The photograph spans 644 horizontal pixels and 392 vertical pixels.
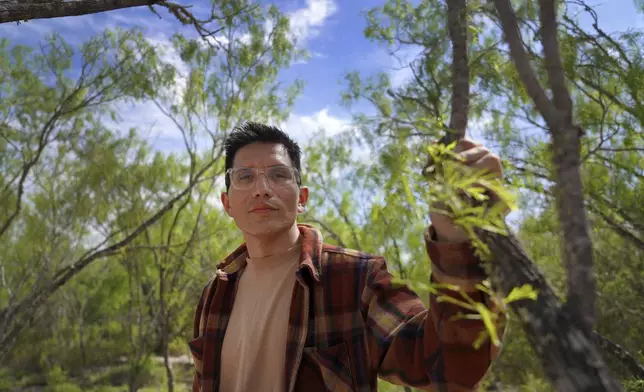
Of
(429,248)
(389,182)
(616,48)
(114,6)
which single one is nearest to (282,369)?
(429,248)

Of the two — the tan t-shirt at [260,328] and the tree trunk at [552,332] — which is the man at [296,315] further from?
the tree trunk at [552,332]

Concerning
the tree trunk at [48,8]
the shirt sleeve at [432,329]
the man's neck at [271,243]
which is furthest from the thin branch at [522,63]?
the tree trunk at [48,8]

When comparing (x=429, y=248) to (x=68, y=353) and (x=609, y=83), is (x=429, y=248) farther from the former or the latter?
(x=68, y=353)

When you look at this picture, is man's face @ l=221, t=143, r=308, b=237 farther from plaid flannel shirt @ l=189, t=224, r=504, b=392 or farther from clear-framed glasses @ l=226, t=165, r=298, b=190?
plaid flannel shirt @ l=189, t=224, r=504, b=392

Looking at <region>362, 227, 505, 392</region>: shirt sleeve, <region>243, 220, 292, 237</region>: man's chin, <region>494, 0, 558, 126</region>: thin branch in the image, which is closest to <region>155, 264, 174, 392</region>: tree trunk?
<region>243, 220, 292, 237</region>: man's chin

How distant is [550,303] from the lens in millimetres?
531

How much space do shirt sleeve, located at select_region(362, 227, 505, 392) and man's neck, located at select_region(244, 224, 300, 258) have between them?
364 millimetres

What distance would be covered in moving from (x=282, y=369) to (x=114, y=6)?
1.63 m

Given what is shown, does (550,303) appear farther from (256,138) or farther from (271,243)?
(256,138)

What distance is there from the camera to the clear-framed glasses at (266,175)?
169 cm

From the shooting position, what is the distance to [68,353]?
15.5 meters

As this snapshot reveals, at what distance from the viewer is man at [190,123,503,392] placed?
1.09 m

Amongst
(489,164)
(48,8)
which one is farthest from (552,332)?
(48,8)

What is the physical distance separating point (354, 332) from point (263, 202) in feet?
1.78
